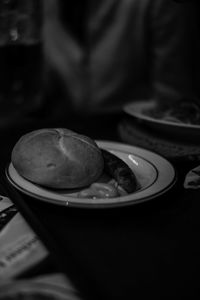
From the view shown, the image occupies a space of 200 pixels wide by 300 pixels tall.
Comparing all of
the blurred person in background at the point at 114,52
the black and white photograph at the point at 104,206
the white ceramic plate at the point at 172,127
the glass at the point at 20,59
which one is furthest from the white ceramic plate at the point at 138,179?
the blurred person in background at the point at 114,52

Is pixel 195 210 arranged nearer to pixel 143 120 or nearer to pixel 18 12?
pixel 143 120

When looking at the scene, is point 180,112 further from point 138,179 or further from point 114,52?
point 114,52

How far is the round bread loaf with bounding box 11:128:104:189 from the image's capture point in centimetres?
63

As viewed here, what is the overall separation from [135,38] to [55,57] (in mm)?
480

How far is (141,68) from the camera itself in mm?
2162

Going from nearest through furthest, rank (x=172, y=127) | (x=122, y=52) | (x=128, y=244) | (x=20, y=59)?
(x=128, y=244) < (x=172, y=127) < (x=20, y=59) < (x=122, y=52)

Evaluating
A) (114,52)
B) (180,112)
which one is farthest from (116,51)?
(180,112)

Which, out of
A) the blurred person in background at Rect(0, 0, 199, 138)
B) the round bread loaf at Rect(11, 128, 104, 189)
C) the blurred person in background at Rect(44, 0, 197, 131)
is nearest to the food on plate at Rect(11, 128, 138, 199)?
the round bread loaf at Rect(11, 128, 104, 189)

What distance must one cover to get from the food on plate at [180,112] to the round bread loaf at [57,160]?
0.29 metres

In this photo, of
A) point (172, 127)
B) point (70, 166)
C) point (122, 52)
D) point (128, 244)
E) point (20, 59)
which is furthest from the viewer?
point (122, 52)

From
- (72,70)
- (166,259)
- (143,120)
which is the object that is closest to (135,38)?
(72,70)

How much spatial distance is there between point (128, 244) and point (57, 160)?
0.18m

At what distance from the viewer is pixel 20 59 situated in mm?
1581

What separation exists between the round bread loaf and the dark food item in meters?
0.01
